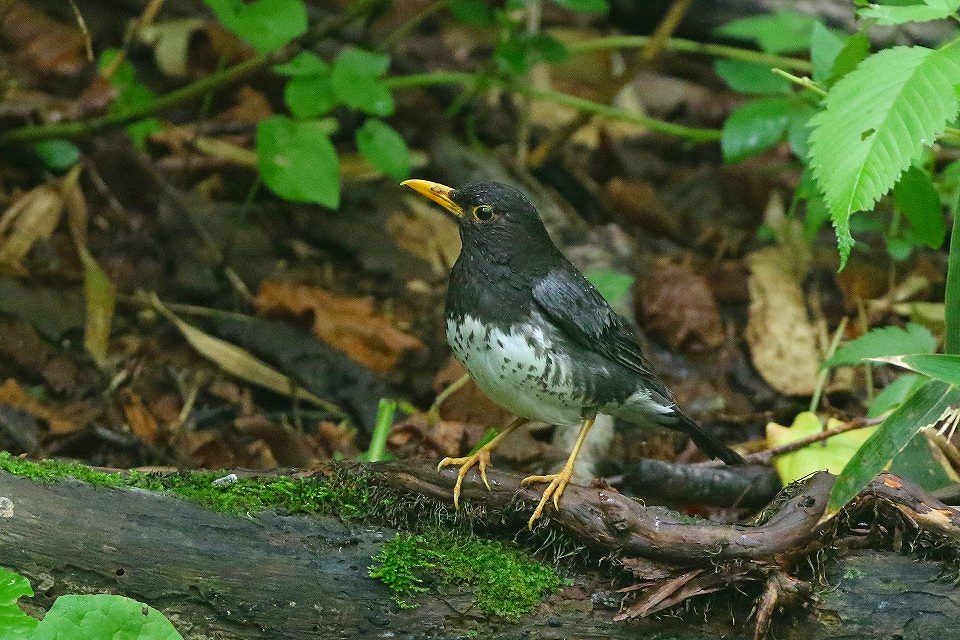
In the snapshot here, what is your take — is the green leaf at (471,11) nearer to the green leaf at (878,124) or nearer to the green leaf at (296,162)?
the green leaf at (296,162)

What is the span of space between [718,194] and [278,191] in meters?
3.36

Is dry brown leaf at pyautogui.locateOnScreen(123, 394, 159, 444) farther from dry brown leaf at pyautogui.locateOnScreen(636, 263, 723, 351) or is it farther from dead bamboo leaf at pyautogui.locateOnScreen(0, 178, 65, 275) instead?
dry brown leaf at pyautogui.locateOnScreen(636, 263, 723, 351)

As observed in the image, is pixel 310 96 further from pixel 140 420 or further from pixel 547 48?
pixel 140 420

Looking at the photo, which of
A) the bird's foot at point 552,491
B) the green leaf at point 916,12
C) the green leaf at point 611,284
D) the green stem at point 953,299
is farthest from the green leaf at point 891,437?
the green leaf at point 611,284

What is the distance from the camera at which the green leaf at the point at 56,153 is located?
5.71m

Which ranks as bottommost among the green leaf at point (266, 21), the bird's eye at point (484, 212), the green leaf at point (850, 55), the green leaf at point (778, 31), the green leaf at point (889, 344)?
the green leaf at point (889, 344)

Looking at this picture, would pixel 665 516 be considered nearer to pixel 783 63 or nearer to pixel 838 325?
pixel 838 325

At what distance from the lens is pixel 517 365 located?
11.7 ft

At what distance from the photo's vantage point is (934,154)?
5.53 metres

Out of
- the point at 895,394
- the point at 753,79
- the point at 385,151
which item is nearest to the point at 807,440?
the point at 895,394

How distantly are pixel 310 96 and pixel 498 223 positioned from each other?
133 cm

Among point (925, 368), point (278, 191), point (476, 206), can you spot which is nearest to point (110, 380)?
point (278, 191)

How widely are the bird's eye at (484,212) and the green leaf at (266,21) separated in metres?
1.13

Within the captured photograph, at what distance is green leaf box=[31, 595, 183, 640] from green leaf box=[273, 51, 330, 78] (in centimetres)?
285
